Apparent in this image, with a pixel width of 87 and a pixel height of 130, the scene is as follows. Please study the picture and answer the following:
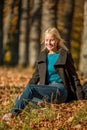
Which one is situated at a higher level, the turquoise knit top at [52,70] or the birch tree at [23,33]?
the birch tree at [23,33]

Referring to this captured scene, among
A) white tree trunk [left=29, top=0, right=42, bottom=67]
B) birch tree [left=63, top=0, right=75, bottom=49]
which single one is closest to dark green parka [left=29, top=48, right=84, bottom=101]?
birch tree [left=63, top=0, right=75, bottom=49]

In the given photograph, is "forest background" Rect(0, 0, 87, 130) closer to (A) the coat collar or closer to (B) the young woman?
(B) the young woman

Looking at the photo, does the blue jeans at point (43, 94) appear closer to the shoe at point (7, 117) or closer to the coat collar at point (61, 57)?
the shoe at point (7, 117)

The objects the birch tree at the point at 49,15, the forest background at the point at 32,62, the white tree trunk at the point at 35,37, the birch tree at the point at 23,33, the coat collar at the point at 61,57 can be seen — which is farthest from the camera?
the birch tree at the point at 23,33

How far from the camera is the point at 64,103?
9367 millimetres

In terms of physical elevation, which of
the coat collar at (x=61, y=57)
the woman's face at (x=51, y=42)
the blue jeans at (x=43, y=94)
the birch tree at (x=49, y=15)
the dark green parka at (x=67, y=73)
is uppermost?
the birch tree at (x=49, y=15)

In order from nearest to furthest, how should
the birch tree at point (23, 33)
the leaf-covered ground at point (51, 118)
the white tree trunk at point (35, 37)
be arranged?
the leaf-covered ground at point (51, 118), the white tree trunk at point (35, 37), the birch tree at point (23, 33)

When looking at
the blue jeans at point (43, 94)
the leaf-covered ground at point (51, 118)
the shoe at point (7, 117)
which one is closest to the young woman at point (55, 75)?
the blue jeans at point (43, 94)

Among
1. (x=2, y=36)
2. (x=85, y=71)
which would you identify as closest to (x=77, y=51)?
(x=2, y=36)

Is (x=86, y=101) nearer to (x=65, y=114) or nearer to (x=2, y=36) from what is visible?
(x=65, y=114)

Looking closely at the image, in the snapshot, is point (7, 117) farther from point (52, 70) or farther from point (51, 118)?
point (52, 70)

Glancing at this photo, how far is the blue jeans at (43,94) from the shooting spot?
8.81m

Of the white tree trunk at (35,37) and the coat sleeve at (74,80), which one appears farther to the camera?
the white tree trunk at (35,37)

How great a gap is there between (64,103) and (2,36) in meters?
18.4
